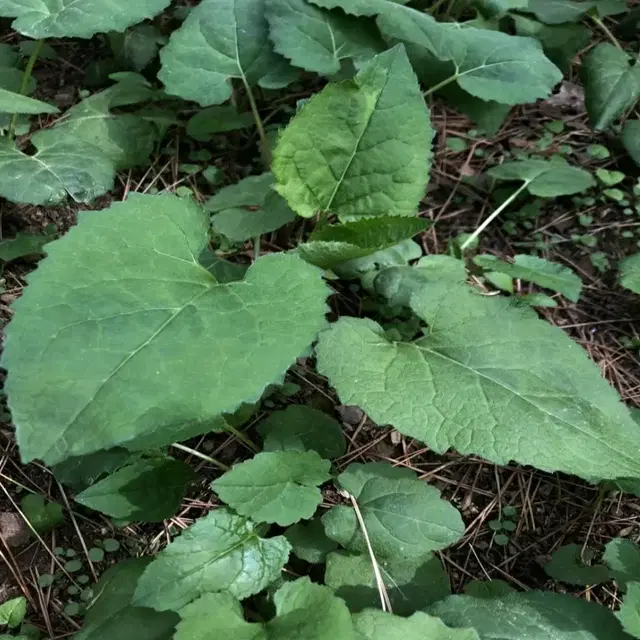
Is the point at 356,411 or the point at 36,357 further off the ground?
the point at 36,357

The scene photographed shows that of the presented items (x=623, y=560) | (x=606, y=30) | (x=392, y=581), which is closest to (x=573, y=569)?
(x=623, y=560)

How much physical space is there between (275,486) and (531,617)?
1.97 ft

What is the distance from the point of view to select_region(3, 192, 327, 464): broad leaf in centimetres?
116

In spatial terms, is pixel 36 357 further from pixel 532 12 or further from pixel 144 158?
pixel 532 12

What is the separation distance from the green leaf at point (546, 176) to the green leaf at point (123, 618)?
5.41ft

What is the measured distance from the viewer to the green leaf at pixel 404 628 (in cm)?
125

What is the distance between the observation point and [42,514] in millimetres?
1599

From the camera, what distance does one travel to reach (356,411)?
186 cm

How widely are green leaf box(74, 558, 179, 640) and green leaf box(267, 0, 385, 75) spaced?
149cm

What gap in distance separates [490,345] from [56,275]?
958mm

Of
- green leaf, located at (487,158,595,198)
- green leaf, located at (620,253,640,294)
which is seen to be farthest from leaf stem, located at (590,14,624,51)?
green leaf, located at (620,253,640,294)

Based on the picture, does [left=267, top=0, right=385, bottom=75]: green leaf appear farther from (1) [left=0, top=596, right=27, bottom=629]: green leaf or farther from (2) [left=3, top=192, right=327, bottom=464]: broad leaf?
(1) [left=0, top=596, right=27, bottom=629]: green leaf

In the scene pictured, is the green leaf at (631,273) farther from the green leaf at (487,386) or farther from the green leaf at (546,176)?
the green leaf at (487,386)

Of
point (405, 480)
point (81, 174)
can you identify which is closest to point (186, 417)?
point (405, 480)
